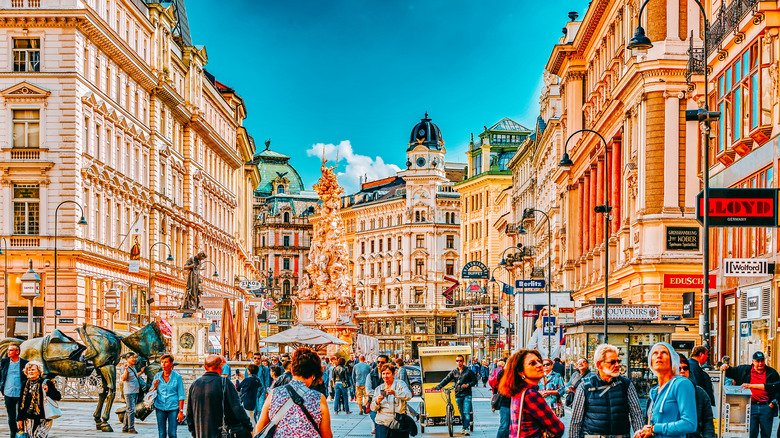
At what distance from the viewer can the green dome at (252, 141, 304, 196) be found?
16912cm

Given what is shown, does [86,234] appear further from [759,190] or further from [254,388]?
[759,190]

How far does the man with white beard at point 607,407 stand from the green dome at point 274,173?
158887 mm

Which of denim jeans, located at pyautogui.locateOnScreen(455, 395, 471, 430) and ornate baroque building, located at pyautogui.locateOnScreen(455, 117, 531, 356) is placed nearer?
denim jeans, located at pyautogui.locateOnScreen(455, 395, 471, 430)

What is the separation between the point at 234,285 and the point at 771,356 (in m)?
65.4

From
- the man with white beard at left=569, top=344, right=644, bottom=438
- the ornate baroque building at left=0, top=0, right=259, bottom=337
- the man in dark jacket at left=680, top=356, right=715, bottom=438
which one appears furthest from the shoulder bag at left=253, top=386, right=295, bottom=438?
the ornate baroque building at left=0, top=0, right=259, bottom=337

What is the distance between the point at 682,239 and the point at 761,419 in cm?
2606

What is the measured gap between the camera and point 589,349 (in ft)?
116

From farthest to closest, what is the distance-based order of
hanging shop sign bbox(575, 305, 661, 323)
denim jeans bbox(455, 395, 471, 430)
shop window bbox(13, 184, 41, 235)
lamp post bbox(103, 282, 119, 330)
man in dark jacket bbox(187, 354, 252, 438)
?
lamp post bbox(103, 282, 119, 330)
shop window bbox(13, 184, 41, 235)
hanging shop sign bbox(575, 305, 661, 323)
denim jeans bbox(455, 395, 471, 430)
man in dark jacket bbox(187, 354, 252, 438)

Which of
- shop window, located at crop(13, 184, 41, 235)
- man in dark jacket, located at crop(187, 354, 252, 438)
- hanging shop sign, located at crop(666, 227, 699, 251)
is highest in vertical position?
shop window, located at crop(13, 184, 41, 235)

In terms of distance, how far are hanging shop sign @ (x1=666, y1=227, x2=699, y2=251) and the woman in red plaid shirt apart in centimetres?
3461

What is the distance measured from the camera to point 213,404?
13.1m

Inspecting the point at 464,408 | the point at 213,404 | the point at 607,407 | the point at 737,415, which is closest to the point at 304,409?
the point at 607,407

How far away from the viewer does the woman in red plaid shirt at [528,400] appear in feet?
31.1

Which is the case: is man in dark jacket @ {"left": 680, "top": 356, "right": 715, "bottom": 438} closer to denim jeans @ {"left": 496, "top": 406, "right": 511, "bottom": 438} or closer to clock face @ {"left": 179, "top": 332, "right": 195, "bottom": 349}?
denim jeans @ {"left": 496, "top": 406, "right": 511, "bottom": 438}
